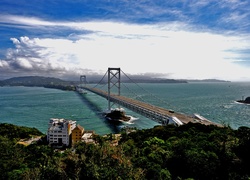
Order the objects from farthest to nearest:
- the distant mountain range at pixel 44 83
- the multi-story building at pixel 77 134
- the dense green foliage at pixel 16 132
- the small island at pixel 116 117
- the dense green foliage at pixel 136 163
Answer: the distant mountain range at pixel 44 83 < the small island at pixel 116 117 < the dense green foliage at pixel 16 132 < the multi-story building at pixel 77 134 < the dense green foliage at pixel 136 163

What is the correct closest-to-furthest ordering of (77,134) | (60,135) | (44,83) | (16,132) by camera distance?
(60,135) < (77,134) < (16,132) < (44,83)

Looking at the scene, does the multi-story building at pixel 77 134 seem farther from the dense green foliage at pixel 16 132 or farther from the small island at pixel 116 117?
the small island at pixel 116 117

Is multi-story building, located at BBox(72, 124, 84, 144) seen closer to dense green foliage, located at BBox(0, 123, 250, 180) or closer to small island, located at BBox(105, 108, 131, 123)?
dense green foliage, located at BBox(0, 123, 250, 180)

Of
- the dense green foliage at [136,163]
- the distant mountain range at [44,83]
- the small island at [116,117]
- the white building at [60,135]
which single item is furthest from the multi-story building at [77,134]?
the distant mountain range at [44,83]

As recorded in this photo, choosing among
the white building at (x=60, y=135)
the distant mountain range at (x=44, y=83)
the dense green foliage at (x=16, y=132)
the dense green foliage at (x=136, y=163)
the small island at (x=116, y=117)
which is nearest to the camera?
the dense green foliage at (x=136, y=163)

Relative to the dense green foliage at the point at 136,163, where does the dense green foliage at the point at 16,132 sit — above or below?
below

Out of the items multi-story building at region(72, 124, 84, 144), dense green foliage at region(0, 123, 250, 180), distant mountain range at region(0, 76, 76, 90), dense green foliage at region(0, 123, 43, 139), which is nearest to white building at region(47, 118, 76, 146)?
multi-story building at region(72, 124, 84, 144)

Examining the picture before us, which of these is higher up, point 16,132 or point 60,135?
point 60,135

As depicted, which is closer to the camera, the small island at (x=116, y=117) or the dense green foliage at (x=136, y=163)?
the dense green foliage at (x=136, y=163)

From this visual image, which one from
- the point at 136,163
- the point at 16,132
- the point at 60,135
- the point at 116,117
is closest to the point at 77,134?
the point at 60,135

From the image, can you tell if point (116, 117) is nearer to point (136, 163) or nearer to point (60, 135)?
point (60, 135)

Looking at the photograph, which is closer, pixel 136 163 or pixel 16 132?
pixel 136 163
